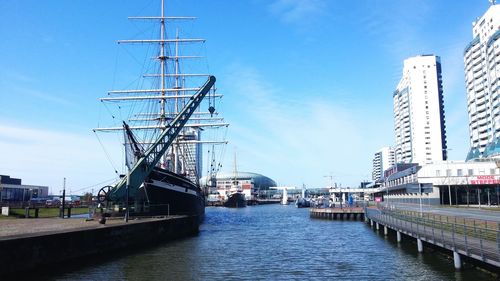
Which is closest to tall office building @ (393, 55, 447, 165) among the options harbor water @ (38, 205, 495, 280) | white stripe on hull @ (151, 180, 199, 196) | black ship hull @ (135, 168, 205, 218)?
white stripe on hull @ (151, 180, 199, 196)

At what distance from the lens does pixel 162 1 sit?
7062 cm

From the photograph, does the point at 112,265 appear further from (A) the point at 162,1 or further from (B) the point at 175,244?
(A) the point at 162,1

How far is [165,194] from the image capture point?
47.9m

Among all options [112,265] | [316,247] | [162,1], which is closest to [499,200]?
[316,247]

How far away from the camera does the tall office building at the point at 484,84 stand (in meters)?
133

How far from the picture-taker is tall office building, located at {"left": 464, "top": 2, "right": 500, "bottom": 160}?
5246 inches

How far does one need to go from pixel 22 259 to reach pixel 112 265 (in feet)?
16.9

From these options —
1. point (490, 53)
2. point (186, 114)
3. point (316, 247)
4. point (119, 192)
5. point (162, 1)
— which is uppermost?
point (490, 53)

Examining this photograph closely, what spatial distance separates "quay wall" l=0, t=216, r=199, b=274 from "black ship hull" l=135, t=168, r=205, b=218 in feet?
18.4

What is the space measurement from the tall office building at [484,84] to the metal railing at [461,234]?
107998 mm

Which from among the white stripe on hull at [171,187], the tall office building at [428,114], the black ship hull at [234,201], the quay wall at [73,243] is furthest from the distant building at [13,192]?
the tall office building at [428,114]

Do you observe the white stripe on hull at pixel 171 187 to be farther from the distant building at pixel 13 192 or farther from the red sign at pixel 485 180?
the distant building at pixel 13 192

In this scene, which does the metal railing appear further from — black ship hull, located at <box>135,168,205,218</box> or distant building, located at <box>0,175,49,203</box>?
distant building, located at <box>0,175,49,203</box>

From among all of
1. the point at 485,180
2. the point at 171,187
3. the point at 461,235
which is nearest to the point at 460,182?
the point at 485,180
